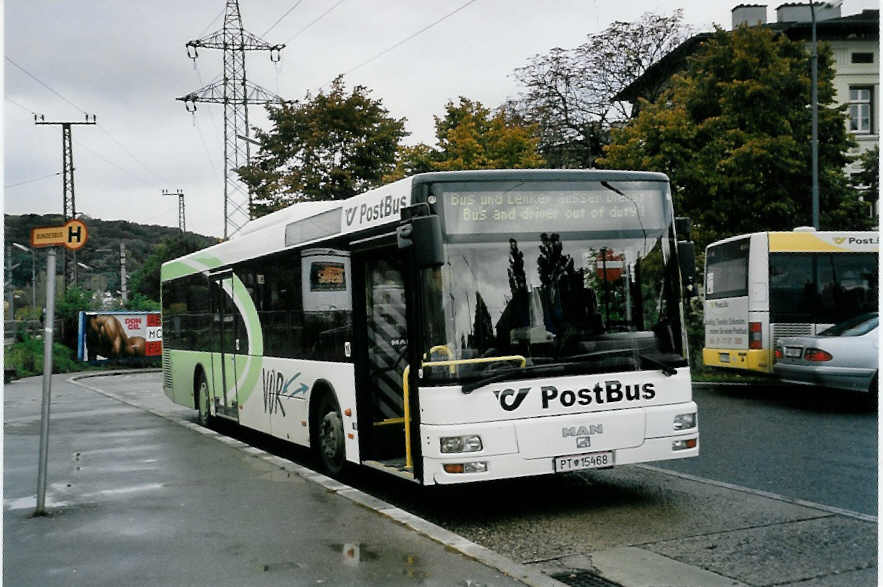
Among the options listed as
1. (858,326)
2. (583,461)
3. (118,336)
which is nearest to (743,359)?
(858,326)

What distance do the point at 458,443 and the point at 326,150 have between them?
35233 mm

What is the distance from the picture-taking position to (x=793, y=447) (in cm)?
1176

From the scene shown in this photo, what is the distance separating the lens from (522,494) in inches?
370

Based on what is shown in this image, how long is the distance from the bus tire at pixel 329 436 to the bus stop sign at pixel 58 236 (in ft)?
9.80

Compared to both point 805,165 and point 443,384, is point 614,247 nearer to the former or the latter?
point 443,384

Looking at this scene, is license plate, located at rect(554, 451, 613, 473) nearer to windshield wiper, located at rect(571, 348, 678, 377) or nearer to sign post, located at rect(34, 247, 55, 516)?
windshield wiper, located at rect(571, 348, 678, 377)

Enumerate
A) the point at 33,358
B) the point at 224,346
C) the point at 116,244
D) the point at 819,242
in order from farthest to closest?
1. the point at 116,244
2. the point at 33,358
3. the point at 819,242
4. the point at 224,346

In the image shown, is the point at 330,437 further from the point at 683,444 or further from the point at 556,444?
the point at 683,444

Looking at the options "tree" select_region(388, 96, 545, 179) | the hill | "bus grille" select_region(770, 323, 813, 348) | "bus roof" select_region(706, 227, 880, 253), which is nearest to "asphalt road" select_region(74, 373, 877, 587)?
"bus grille" select_region(770, 323, 813, 348)

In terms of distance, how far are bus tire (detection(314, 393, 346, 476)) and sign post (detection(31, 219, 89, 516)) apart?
2786mm

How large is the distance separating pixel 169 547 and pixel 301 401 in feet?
13.4

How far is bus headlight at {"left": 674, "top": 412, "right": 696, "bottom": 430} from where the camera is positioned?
27.3 ft

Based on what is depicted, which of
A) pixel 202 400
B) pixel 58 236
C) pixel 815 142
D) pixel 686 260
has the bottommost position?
pixel 202 400

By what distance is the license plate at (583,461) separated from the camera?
789 cm
